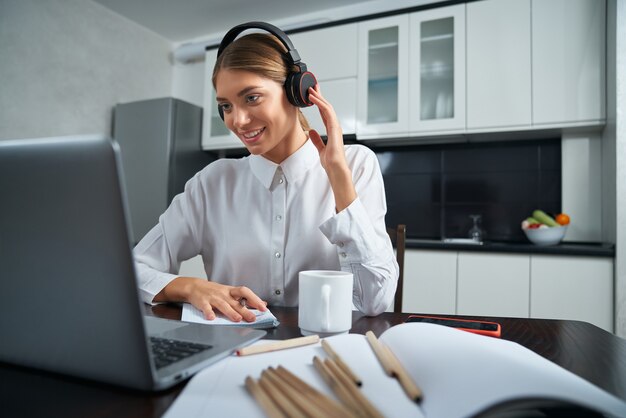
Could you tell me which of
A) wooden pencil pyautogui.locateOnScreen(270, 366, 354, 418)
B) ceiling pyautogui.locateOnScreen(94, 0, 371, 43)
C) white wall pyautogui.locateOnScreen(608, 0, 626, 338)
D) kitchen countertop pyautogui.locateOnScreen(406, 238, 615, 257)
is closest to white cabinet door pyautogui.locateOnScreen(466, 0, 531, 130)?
white wall pyautogui.locateOnScreen(608, 0, 626, 338)

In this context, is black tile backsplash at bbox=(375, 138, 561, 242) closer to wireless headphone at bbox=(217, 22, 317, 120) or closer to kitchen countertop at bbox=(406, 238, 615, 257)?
kitchen countertop at bbox=(406, 238, 615, 257)

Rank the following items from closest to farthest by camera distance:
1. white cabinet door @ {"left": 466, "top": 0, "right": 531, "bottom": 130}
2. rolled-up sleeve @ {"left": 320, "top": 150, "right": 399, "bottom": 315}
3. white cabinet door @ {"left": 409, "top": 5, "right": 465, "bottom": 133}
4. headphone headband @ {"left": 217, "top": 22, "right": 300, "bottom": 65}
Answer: rolled-up sleeve @ {"left": 320, "top": 150, "right": 399, "bottom": 315} → headphone headband @ {"left": 217, "top": 22, "right": 300, "bottom": 65} → white cabinet door @ {"left": 466, "top": 0, "right": 531, "bottom": 130} → white cabinet door @ {"left": 409, "top": 5, "right": 465, "bottom": 133}

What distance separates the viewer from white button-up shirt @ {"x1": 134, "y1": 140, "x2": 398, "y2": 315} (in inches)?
43.6

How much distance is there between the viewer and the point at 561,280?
2070 mm

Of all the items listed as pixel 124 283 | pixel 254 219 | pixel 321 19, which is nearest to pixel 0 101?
pixel 321 19

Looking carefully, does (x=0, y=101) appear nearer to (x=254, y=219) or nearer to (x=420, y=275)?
(x=254, y=219)

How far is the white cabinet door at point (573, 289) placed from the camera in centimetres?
→ 199

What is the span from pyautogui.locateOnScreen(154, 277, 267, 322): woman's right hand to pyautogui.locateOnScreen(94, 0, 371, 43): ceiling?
8.72ft

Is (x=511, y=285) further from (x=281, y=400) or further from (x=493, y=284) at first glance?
(x=281, y=400)

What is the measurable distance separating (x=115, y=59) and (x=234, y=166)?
2.61 metres

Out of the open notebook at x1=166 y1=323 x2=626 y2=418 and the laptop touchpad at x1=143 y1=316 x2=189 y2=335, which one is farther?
the laptop touchpad at x1=143 y1=316 x2=189 y2=335

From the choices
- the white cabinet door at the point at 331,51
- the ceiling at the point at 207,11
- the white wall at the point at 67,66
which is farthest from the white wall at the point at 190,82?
the white cabinet door at the point at 331,51

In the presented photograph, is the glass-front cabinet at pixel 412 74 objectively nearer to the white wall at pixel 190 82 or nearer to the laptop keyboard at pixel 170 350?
the white wall at pixel 190 82

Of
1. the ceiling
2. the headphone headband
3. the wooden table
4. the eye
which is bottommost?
the wooden table
